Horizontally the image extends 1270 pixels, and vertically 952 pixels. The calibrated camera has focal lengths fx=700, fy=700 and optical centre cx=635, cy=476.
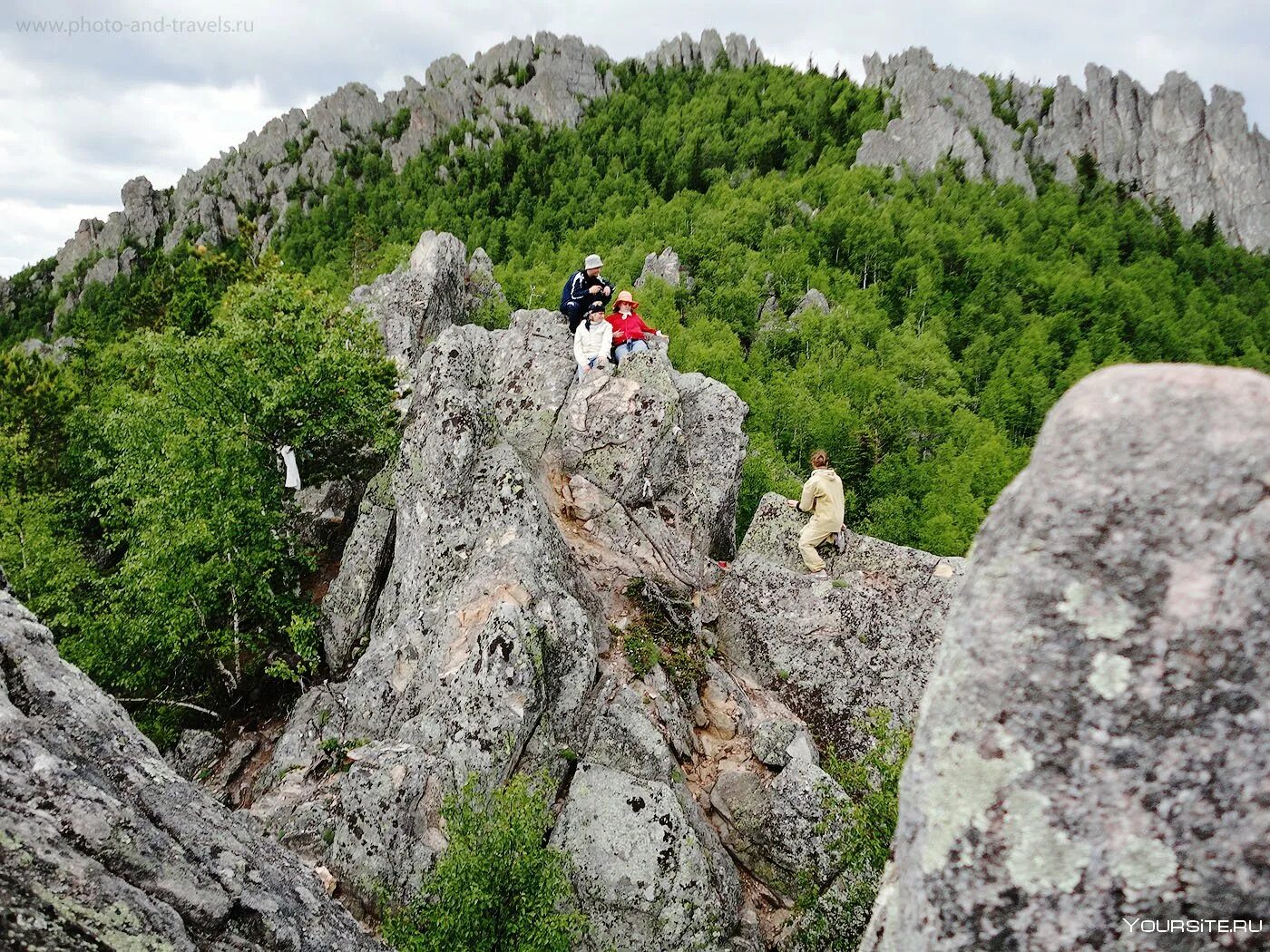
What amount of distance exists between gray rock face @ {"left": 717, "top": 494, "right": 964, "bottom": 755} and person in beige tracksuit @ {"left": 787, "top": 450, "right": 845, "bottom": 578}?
2.09ft

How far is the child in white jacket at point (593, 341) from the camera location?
23.1 metres

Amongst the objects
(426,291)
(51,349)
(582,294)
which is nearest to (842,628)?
(582,294)

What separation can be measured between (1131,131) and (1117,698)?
18379 centimetres

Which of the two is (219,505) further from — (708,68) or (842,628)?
(708,68)

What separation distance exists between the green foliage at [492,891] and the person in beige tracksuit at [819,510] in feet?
38.7

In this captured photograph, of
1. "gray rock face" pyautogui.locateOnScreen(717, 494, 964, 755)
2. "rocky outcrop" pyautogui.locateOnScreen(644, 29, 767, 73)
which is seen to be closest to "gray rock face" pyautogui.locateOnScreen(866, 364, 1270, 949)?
"gray rock face" pyautogui.locateOnScreen(717, 494, 964, 755)

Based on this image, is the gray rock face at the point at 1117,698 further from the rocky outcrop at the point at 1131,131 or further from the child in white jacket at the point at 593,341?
the rocky outcrop at the point at 1131,131

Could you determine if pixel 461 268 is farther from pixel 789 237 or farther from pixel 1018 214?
pixel 1018 214

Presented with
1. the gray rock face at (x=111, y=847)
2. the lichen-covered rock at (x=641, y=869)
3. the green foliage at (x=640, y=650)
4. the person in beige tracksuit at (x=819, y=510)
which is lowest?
the lichen-covered rock at (x=641, y=869)

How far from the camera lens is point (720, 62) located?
15700cm

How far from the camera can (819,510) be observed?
20672 millimetres

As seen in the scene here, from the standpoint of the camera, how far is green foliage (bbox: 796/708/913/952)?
453 inches

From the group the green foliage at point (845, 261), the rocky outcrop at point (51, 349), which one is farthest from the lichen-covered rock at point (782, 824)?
the rocky outcrop at point (51, 349)

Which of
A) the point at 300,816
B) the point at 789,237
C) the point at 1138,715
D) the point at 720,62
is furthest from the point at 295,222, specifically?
the point at 1138,715
